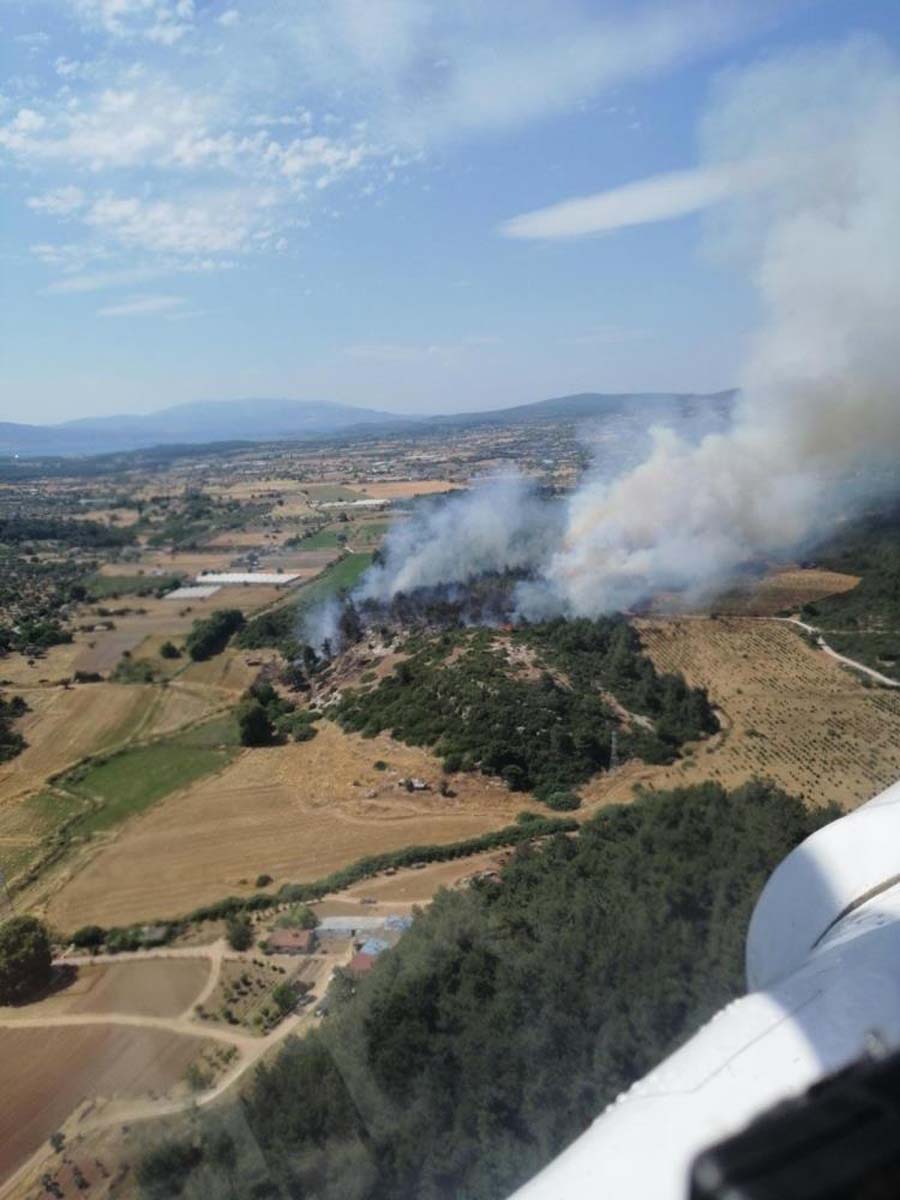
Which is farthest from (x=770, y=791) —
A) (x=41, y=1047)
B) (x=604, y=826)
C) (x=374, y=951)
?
(x=41, y=1047)

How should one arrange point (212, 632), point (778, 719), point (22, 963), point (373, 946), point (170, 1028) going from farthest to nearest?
point (212, 632)
point (778, 719)
point (22, 963)
point (373, 946)
point (170, 1028)

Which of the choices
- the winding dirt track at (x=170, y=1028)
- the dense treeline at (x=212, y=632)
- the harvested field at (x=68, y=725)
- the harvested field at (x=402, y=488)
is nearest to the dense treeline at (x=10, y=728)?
the harvested field at (x=68, y=725)

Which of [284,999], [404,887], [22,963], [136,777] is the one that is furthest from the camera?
[136,777]

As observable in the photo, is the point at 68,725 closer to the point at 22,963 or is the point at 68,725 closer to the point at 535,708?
the point at 22,963

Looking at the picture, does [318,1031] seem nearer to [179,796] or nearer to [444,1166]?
[444,1166]

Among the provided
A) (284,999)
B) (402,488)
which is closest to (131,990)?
(284,999)

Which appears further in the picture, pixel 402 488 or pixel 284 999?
pixel 402 488

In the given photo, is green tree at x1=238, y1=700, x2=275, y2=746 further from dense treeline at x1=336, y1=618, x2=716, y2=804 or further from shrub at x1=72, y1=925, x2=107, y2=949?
shrub at x1=72, y1=925, x2=107, y2=949

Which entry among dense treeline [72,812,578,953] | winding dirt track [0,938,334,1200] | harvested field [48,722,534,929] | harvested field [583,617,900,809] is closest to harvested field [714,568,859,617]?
harvested field [583,617,900,809]

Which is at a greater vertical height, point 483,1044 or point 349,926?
point 483,1044
